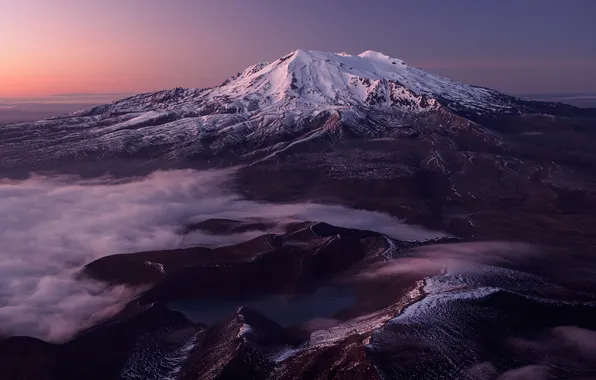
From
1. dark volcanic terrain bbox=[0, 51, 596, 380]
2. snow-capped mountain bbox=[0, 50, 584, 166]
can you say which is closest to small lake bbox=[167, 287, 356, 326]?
dark volcanic terrain bbox=[0, 51, 596, 380]

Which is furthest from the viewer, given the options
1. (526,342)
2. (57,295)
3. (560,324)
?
(57,295)

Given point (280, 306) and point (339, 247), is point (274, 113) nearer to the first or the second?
point (339, 247)

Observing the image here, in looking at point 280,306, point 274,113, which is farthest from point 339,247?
point 274,113

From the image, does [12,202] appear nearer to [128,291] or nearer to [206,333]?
[128,291]

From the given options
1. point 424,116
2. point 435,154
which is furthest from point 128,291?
point 424,116

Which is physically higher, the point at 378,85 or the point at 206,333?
the point at 378,85

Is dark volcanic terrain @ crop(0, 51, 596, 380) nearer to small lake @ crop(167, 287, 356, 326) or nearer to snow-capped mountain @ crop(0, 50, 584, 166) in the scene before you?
small lake @ crop(167, 287, 356, 326)
